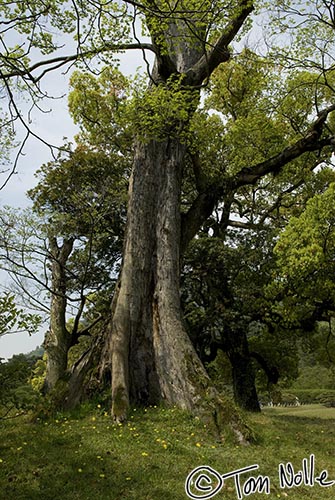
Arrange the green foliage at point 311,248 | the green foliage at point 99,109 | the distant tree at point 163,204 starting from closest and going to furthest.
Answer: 1. the distant tree at point 163,204
2. the green foliage at point 311,248
3. the green foliage at point 99,109

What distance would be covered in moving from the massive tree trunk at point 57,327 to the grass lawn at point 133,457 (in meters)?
7.53

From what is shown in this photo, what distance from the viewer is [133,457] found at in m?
4.69

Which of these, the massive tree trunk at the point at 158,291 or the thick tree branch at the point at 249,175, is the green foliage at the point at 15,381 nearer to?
the massive tree trunk at the point at 158,291

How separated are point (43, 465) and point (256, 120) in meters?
10.8

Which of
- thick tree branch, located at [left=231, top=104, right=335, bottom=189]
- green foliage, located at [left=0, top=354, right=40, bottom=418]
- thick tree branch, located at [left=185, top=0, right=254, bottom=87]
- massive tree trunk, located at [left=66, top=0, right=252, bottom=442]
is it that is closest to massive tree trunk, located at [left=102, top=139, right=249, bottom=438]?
massive tree trunk, located at [left=66, top=0, right=252, bottom=442]

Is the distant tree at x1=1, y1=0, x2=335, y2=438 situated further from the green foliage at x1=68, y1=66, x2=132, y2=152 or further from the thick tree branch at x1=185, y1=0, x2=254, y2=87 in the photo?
the green foliage at x1=68, y1=66, x2=132, y2=152

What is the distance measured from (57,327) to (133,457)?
1081 centimetres

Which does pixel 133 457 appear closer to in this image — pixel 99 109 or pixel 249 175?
pixel 249 175

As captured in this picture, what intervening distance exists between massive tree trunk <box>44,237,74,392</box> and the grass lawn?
24.7 ft

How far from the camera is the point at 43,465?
4402 millimetres

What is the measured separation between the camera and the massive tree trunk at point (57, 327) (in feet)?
45.9

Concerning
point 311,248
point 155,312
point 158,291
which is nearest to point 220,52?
point 311,248

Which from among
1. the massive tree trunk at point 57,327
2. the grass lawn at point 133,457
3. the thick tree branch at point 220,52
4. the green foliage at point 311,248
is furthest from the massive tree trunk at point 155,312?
the massive tree trunk at point 57,327

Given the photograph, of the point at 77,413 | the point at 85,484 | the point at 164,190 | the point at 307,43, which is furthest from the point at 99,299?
the point at 85,484
